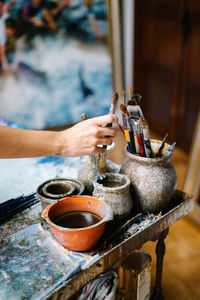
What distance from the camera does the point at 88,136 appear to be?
1.02 m

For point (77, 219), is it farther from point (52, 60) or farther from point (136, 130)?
point (52, 60)

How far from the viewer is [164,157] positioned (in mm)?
1048

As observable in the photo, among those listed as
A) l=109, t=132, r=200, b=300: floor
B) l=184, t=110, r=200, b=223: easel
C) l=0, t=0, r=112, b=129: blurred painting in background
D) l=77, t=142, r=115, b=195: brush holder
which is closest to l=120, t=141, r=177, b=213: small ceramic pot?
l=77, t=142, r=115, b=195: brush holder

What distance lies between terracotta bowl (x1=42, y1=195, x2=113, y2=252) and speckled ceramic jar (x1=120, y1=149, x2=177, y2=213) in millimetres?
166

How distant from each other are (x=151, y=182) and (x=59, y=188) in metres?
0.33

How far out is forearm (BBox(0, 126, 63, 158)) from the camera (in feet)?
3.18

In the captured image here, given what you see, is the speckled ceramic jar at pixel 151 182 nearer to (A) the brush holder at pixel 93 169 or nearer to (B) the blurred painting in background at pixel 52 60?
(A) the brush holder at pixel 93 169

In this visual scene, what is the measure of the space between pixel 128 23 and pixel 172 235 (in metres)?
2.04

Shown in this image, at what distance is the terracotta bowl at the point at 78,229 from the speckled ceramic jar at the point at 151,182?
0.17 metres

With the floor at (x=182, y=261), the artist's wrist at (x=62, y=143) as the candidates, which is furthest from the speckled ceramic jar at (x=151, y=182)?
the floor at (x=182, y=261)

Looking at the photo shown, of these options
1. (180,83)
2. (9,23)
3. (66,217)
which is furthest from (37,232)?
(180,83)

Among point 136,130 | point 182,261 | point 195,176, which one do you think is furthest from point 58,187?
point 195,176

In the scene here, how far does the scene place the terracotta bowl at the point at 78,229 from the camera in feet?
2.85

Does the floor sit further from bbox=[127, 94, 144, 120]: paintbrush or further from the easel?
bbox=[127, 94, 144, 120]: paintbrush
